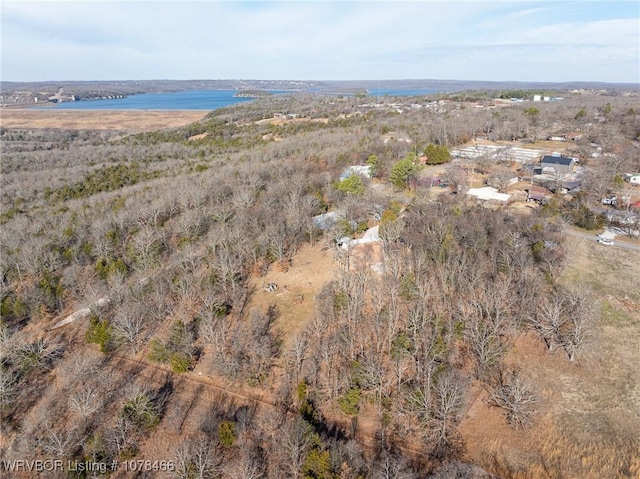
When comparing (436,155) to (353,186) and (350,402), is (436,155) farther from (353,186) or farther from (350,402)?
(350,402)

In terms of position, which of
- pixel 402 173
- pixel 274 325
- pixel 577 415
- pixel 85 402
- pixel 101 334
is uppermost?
pixel 402 173

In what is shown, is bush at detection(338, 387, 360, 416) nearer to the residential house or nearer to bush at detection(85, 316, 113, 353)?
bush at detection(85, 316, 113, 353)

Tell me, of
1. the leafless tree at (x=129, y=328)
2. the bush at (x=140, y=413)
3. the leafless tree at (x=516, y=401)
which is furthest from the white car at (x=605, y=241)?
the leafless tree at (x=129, y=328)

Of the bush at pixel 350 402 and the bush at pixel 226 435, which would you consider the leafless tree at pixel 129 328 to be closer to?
the bush at pixel 226 435

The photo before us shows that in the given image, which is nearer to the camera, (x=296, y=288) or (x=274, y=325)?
(x=274, y=325)

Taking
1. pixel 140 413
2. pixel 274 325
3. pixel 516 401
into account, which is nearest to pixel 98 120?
pixel 274 325
